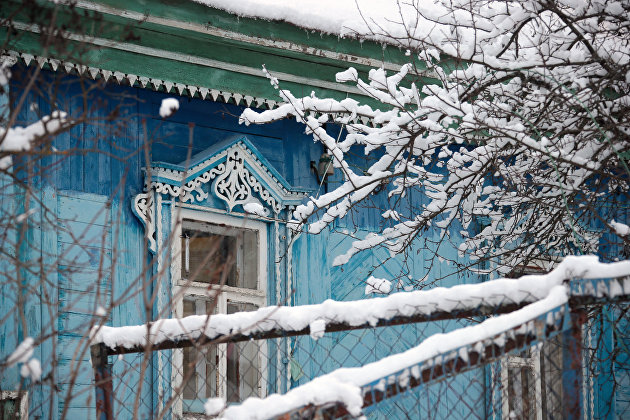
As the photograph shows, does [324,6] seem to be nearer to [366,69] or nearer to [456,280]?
[366,69]

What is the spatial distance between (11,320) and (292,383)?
1891mm

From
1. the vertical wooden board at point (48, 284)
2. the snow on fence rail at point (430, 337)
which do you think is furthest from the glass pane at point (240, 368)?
the snow on fence rail at point (430, 337)

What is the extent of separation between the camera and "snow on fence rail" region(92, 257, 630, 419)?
2504 millimetres

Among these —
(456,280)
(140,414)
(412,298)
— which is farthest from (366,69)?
(412,298)

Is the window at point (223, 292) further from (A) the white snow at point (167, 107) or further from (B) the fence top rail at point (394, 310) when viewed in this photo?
(A) the white snow at point (167, 107)

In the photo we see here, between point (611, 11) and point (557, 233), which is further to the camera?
point (557, 233)

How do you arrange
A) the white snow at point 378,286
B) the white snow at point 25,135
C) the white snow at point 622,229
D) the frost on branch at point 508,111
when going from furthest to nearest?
the white snow at point 378,286
the frost on branch at point 508,111
the white snow at point 622,229
the white snow at point 25,135

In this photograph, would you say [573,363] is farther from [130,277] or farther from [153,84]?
[153,84]

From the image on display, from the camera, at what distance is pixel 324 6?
Answer: 6281 mm

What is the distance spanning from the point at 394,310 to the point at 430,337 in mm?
332

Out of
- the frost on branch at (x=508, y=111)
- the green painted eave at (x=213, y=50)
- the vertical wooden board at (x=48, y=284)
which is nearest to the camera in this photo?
the frost on branch at (x=508, y=111)

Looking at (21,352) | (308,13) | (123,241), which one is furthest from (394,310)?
(308,13)

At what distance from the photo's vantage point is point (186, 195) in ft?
19.3

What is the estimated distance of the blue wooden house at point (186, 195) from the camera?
5.17 m
